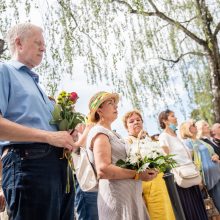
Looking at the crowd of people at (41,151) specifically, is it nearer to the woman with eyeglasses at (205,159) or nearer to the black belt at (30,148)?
the black belt at (30,148)

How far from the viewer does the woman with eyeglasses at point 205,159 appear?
545cm

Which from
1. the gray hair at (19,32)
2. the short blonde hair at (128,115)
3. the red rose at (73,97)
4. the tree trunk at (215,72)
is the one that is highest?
the tree trunk at (215,72)

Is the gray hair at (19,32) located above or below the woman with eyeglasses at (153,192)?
above

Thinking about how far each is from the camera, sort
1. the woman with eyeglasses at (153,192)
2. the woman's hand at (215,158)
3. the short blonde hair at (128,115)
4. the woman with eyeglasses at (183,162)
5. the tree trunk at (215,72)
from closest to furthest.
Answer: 1. the woman with eyeglasses at (153,192)
2. the short blonde hair at (128,115)
3. the woman with eyeglasses at (183,162)
4. the woman's hand at (215,158)
5. the tree trunk at (215,72)

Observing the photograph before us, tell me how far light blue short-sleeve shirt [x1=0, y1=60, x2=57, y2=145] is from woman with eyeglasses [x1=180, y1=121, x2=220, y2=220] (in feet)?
12.4

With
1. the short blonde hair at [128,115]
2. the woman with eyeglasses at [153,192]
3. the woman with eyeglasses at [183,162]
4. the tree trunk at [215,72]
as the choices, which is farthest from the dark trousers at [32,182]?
the tree trunk at [215,72]

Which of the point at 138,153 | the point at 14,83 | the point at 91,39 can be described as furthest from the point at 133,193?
the point at 91,39

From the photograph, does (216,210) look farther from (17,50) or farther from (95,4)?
(95,4)

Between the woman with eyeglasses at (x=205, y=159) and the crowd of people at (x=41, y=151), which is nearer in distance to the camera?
the crowd of people at (x=41, y=151)

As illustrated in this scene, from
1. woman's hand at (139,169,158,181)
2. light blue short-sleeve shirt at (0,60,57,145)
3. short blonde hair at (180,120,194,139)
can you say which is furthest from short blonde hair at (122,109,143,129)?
light blue short-sleeve shirt at (0,60,57,145)

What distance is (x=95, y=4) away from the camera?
351 inches

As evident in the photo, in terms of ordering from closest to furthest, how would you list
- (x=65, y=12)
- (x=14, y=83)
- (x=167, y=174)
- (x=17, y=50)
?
(x=14, y=83) → (x=17, y=50) → (x=167, y=174) → (x=65, y=12)

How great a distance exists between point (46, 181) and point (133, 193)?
3.14ft

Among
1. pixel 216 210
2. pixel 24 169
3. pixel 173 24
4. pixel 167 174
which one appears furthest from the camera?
pixel 173 24
